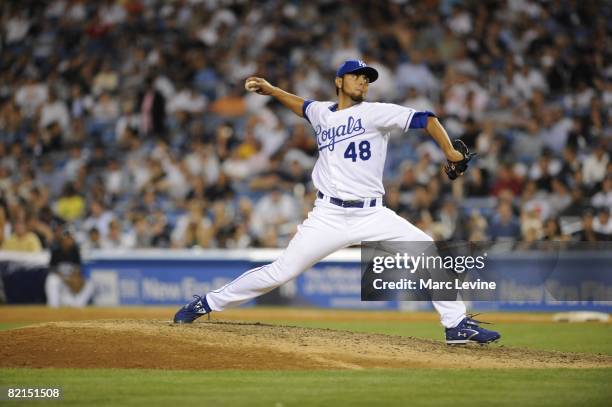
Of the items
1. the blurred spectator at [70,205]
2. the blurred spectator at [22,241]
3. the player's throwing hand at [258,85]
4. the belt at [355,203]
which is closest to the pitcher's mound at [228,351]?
the belt at [355,203]

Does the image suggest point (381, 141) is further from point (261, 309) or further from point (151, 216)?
point (151, 216)

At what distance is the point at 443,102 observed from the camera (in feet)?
60.0

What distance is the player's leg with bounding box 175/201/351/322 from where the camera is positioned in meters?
8.12

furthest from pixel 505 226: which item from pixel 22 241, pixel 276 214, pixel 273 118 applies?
pixel 22 241

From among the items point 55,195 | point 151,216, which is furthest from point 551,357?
point 55,195

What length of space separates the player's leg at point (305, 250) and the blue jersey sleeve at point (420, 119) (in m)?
0.93

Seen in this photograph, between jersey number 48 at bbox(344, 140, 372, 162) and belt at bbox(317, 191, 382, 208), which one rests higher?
jersey number 48 at bbox(344, 140, 372, 162)

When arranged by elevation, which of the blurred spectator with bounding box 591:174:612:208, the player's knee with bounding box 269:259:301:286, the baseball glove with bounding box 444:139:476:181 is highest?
the blurred spectator with bounding box 591:174:612:208

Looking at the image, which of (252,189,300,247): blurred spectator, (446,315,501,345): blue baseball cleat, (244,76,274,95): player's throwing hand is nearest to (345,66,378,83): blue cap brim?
(244,76,274,95): player's throwing hand

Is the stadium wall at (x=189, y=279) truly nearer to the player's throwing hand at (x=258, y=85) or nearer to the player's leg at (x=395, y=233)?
the player's leg at (x=395, y=233)

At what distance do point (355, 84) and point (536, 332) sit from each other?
5.28m

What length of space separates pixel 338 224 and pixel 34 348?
9.22 ft

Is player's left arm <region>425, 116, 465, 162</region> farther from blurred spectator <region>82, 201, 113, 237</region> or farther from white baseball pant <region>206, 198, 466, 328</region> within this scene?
blurred spectator <region>82, 201, 113, 237</region>

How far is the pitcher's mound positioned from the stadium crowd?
7.10m
